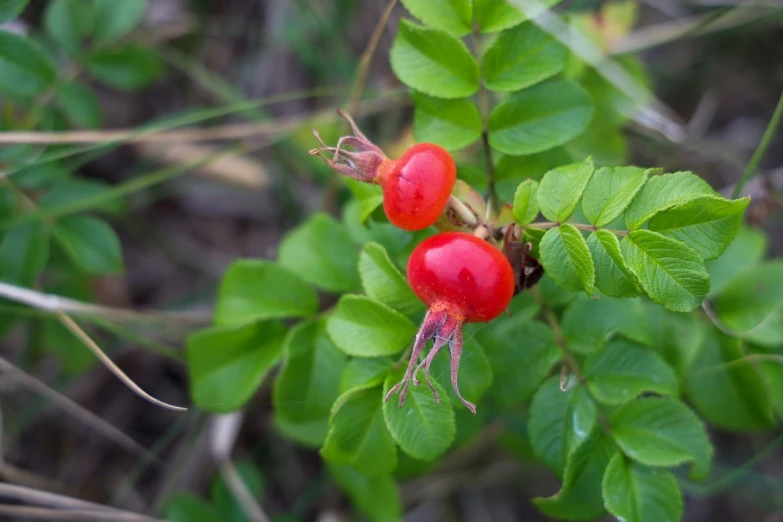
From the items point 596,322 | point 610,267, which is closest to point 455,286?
point 610,267

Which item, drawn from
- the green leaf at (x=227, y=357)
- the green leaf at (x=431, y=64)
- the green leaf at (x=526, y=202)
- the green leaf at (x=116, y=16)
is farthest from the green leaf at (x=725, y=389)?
the green leaf at (x=116, y=16)

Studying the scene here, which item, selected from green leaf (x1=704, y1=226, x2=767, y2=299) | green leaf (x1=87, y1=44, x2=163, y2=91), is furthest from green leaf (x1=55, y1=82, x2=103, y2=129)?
green leaf (x1=704, y1=226, x2=767, y2=299)

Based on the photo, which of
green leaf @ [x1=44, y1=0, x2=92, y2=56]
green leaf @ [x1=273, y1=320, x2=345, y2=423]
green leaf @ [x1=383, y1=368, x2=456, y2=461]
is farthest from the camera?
green leaf @ [x1=44, y1=0, x2=92, y2=56]

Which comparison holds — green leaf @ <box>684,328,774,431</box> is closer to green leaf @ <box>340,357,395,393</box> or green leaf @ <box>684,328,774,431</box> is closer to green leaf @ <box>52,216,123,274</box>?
green leaf @ <box>340,357,395,393</box>

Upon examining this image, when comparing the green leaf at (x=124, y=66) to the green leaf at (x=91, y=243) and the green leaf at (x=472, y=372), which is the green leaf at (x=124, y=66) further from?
the green leaf at (x=472, y=372)

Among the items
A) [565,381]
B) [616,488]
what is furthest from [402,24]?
[616,488]

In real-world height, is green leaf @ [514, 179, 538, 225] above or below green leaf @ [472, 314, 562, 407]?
above
